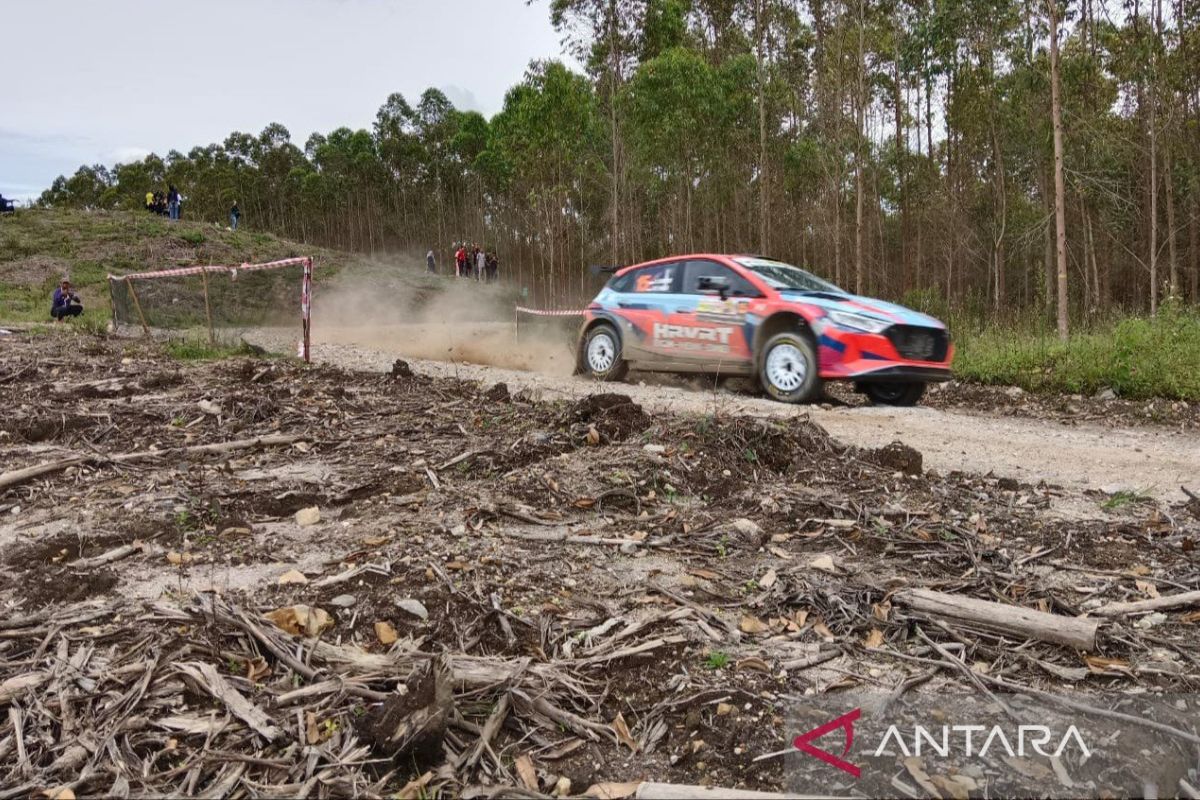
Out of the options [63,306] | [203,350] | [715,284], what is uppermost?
[63,306]

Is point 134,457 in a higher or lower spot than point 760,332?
lower

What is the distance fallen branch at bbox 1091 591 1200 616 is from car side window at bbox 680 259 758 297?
6.51 metres

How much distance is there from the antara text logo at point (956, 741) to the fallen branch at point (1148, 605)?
3.45 ft

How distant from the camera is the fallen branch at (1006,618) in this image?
3035 millimetres

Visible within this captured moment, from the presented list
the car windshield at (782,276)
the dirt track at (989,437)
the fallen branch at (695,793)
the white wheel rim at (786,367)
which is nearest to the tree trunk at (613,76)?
the dirt track at (989,437)

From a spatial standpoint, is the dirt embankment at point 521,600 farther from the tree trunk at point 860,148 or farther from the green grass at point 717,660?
the tree trunk at point 860,148

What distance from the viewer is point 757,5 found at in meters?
28.0

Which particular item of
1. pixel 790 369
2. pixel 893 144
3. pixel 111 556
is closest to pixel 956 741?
pixel 111 556

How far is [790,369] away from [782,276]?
4.44 feet

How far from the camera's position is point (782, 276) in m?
9.91

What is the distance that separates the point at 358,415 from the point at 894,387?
6253mm

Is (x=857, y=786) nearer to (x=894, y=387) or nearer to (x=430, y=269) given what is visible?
(x=894, y=387)

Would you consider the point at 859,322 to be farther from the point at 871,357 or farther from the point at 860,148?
the point at 860,148

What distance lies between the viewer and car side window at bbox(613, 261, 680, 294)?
10656 mm
